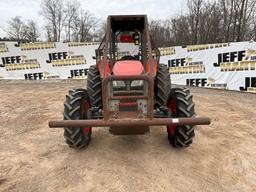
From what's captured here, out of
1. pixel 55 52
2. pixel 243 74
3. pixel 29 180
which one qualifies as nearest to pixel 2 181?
pixel 29 180

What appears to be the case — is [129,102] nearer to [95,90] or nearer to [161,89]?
[161,89]

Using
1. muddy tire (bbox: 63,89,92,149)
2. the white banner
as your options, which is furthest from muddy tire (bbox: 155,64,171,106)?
the white banner

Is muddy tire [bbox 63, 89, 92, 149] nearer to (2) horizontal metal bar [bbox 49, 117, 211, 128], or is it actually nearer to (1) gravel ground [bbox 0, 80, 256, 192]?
(1) gravel ground [bbox 0, 80, 256, 192]

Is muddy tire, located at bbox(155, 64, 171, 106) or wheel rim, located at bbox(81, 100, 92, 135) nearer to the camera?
wheel rim, located at bbox(81, 100, 92, 135)

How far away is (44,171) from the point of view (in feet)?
11.7

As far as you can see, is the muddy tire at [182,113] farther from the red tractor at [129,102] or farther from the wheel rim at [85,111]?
the wheel rim at [85,111]

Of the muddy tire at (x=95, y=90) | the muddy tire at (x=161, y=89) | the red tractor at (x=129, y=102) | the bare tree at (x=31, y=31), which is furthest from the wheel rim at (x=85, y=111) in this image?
the bare tree at (x=31, y=31)

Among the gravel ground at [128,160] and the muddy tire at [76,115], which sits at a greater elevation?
the muddy tire at [76,115]

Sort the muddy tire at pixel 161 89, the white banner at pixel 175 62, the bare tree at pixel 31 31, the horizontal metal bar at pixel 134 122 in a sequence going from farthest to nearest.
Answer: the bare tree at pixel 31 31
the white banner at pixel 175 62
the muddy tire at pixel 161 89
the horizontal metal bar at pixel 134 122

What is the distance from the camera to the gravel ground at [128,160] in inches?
128

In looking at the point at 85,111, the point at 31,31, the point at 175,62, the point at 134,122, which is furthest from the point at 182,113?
the point at 31,31

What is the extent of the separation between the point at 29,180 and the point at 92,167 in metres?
0.86

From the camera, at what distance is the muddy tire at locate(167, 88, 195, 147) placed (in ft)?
13.0

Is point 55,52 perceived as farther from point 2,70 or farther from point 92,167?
point 92,167
